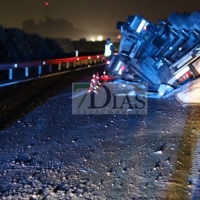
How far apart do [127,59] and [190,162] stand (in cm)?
846

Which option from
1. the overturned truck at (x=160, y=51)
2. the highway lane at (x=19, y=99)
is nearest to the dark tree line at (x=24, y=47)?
the highway lane at (x=19, y=99)

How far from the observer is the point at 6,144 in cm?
652

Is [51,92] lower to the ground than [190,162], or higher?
higher

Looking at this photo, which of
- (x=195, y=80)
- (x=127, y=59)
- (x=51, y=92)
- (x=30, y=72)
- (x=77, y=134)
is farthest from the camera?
(x=30, y=72)

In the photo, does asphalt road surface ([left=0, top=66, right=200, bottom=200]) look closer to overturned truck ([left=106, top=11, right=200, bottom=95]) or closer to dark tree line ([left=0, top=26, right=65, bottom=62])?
overturned truck ([left=106, top=11, right=200, bottom=95])

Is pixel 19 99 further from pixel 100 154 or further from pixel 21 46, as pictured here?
pixel 21 46

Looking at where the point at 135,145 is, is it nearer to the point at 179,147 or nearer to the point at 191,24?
the point at 179,147

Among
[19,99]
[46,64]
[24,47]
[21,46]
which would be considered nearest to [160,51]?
[19,99]

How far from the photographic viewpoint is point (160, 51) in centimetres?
1205

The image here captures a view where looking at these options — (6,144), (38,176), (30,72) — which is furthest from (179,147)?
(30,72)

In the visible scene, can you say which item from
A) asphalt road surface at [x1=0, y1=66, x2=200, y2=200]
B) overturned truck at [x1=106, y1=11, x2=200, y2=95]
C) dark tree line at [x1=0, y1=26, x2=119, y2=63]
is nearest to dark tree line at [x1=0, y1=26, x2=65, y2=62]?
dark tree line at [x1=0, y1=26, x2=119, y2=63]

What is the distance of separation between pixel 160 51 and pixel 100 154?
705 centimetres

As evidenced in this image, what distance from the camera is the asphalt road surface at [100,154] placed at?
443 centimetres

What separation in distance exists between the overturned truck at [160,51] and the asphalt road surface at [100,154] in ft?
4.76
